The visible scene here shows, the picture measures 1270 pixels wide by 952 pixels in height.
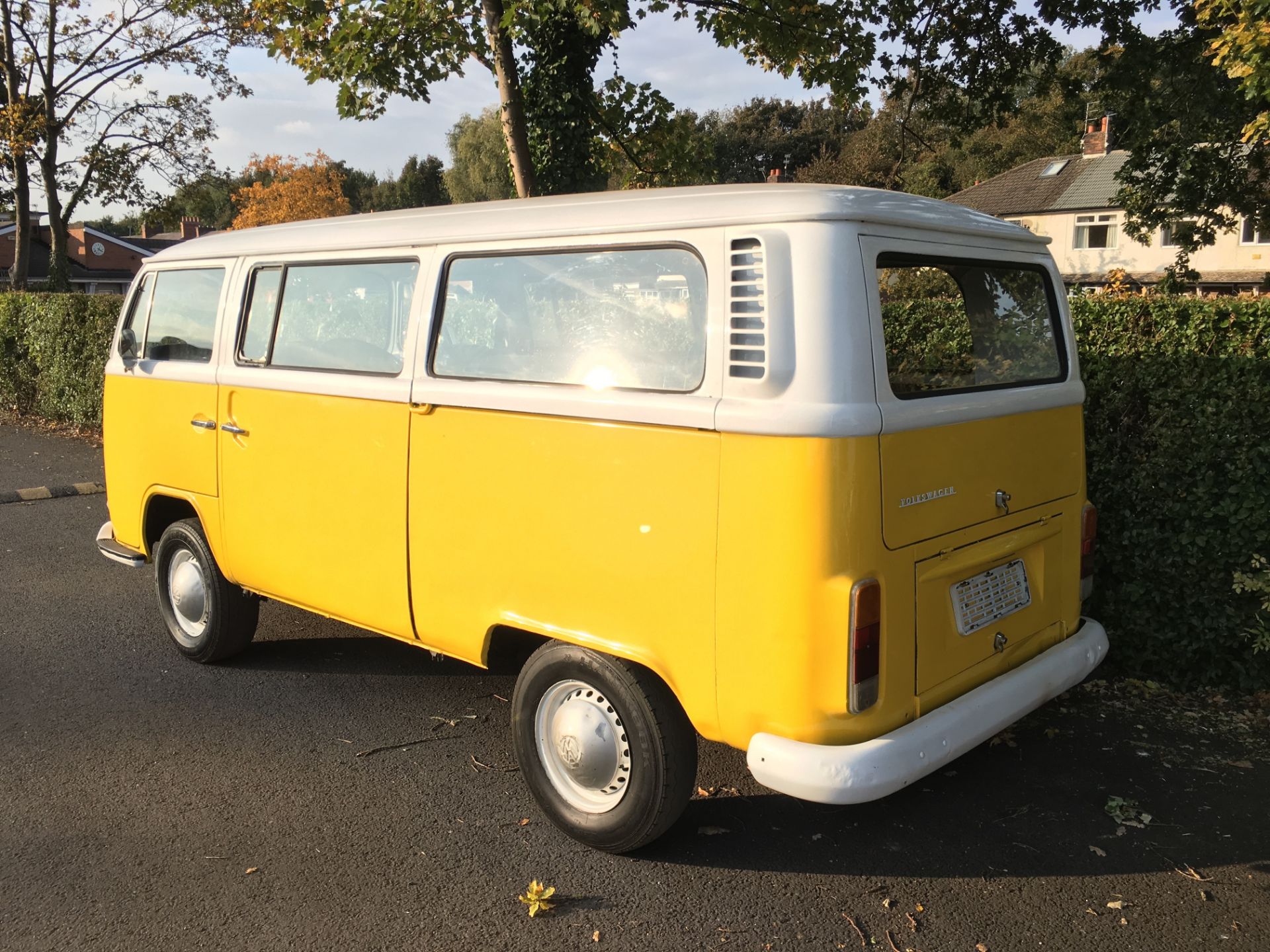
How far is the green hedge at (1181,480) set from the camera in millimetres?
4301

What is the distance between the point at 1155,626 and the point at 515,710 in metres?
3.00

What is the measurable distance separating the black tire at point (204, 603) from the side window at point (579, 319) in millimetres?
2047

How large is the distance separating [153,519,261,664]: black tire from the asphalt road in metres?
0.25

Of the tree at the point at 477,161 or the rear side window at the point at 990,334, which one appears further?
the tree at the point at 477,161

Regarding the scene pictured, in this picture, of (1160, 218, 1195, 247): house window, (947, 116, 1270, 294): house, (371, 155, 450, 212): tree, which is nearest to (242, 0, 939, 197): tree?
(1160, 218, 1195, 247): house window

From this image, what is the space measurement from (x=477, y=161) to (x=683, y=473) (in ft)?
210

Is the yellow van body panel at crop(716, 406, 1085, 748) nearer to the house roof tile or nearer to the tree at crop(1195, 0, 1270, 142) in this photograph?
the tree at crop(1195, 0, 1270, 142)

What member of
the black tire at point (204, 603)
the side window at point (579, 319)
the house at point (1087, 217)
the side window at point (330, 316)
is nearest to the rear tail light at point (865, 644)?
the side window at point (579, 319)

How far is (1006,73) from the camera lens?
10508 mm

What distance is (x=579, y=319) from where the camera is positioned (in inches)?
132

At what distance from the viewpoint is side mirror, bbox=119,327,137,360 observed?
541cm

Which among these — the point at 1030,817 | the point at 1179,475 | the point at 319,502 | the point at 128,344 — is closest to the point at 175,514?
the point at 128,344

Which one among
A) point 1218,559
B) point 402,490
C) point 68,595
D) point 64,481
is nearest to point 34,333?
point 64,481

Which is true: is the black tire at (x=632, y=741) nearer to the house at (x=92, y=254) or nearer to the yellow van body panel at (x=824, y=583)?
the yellow van body panel at (x=824, y=583)
